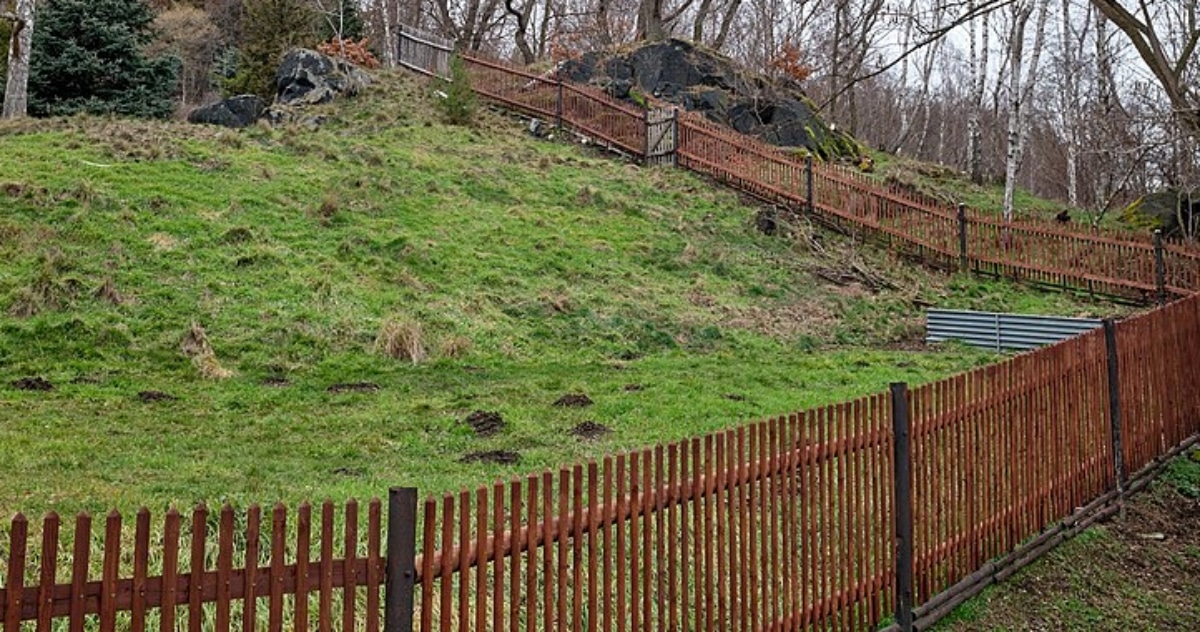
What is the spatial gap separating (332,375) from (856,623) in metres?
7.35

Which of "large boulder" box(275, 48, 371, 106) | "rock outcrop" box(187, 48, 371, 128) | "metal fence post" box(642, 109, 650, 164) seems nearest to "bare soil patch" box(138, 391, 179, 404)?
"rock outcrop" box(187, 48, 371, 128)

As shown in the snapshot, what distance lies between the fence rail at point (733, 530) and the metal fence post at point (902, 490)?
0.01m

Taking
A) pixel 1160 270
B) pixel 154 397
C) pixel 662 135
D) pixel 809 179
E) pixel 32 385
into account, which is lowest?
pixel 154 397

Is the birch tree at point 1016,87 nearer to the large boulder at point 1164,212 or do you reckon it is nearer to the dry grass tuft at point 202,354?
the large boulder at point 1164,212

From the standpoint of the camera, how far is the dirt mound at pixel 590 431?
8.46 metres

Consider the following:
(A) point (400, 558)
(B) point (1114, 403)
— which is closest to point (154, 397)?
(A) point (400, 558)

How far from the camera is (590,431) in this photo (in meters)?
8.64

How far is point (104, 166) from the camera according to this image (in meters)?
16.0

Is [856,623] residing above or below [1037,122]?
below

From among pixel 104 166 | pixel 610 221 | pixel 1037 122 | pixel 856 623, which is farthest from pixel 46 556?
pixel 1037 122

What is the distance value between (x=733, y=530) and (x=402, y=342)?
313 inches

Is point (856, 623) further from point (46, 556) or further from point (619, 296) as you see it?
point (619, 296)

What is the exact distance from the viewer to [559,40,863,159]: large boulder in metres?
28.4

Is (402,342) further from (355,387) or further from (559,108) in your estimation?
(559,108)
